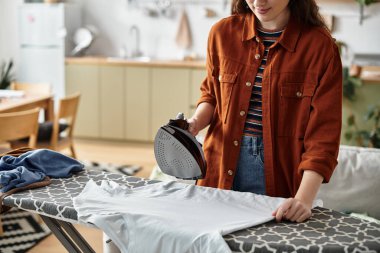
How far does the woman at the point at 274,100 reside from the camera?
59.2 inches

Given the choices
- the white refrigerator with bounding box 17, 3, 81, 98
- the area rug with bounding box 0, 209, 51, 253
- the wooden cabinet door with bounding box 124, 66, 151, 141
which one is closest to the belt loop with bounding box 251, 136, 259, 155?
Result: the area rug with bounding box 0, 209, 51, 253

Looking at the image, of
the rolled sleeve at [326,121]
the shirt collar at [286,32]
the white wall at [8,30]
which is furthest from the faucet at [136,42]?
the rolled sleeve at [326,121]

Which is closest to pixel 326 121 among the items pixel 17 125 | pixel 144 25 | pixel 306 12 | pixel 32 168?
pixel 306 12

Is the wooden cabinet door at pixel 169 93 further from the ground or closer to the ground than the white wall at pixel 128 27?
closer to the ground

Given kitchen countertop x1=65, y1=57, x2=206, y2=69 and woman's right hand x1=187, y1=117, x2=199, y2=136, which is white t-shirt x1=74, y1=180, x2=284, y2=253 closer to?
woman's right hand x1=187, y1=117, x2=199, y2=136

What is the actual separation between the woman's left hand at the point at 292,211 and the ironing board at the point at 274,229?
0.7 inches

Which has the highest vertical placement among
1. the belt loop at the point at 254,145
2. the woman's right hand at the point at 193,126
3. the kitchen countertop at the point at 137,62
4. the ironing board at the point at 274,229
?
the woman's right hand at the point at 193,126

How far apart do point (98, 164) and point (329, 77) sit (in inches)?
141

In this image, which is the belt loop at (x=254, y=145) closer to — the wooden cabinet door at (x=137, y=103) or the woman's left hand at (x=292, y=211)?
the woman's left hand at (x=292, y=211)

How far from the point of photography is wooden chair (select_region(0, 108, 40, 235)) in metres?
3.28

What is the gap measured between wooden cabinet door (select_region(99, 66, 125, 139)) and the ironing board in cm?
398

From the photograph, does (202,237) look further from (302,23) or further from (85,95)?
(85,95)

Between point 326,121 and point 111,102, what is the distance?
4.34 meters

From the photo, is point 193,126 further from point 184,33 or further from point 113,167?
point 184,33
